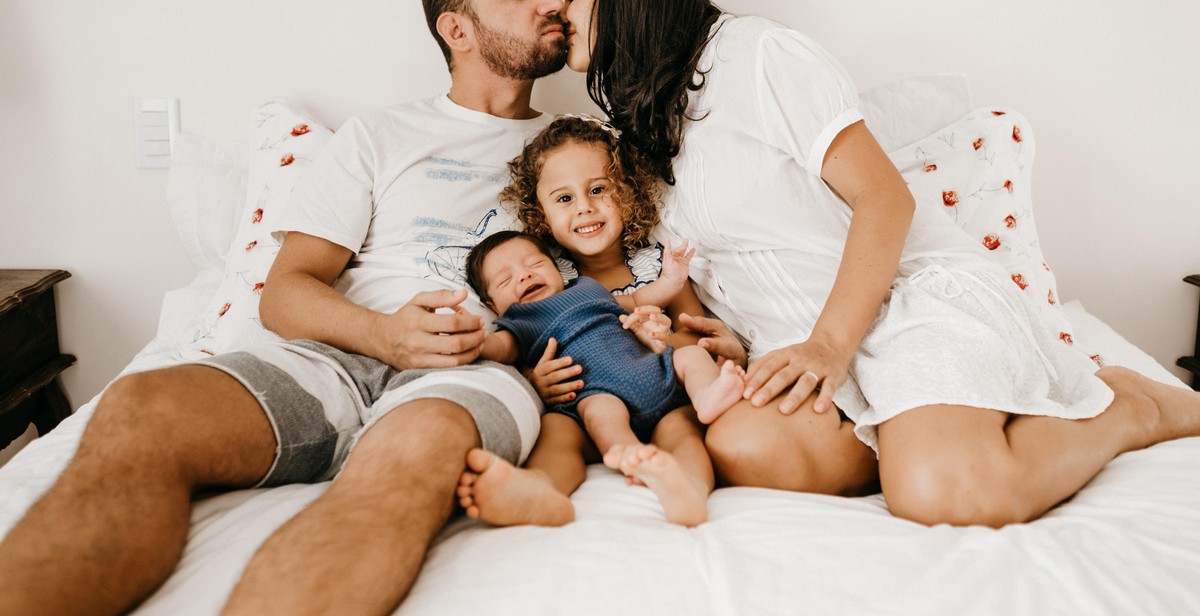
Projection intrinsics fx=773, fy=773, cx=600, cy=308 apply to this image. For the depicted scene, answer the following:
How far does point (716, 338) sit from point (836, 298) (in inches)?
9.1

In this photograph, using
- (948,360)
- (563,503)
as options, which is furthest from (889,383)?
(563,503)

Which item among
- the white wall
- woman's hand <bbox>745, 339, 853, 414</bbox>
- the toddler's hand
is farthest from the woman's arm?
the white wall

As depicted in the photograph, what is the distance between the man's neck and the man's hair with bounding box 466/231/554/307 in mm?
331

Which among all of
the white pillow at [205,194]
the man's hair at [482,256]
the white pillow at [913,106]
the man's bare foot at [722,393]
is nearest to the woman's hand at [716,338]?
the man's bare foot at [722,393]

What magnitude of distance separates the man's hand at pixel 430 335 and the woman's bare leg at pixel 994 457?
0.59 meters

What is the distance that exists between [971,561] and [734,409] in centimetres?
38

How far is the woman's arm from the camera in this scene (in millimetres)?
1050

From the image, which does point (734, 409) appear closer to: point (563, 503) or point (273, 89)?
point (563, 503)

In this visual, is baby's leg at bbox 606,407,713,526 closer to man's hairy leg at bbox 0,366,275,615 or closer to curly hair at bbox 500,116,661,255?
man's hairy leg at bbox 0,366,275,615

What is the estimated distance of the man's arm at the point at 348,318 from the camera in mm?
1123

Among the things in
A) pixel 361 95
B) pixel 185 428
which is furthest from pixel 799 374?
pixel 361 95

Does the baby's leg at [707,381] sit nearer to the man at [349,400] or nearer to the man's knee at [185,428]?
the man at [349,400]

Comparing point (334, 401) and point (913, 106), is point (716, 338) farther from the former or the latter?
point (913, 106)

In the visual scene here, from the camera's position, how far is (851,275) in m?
1.12
